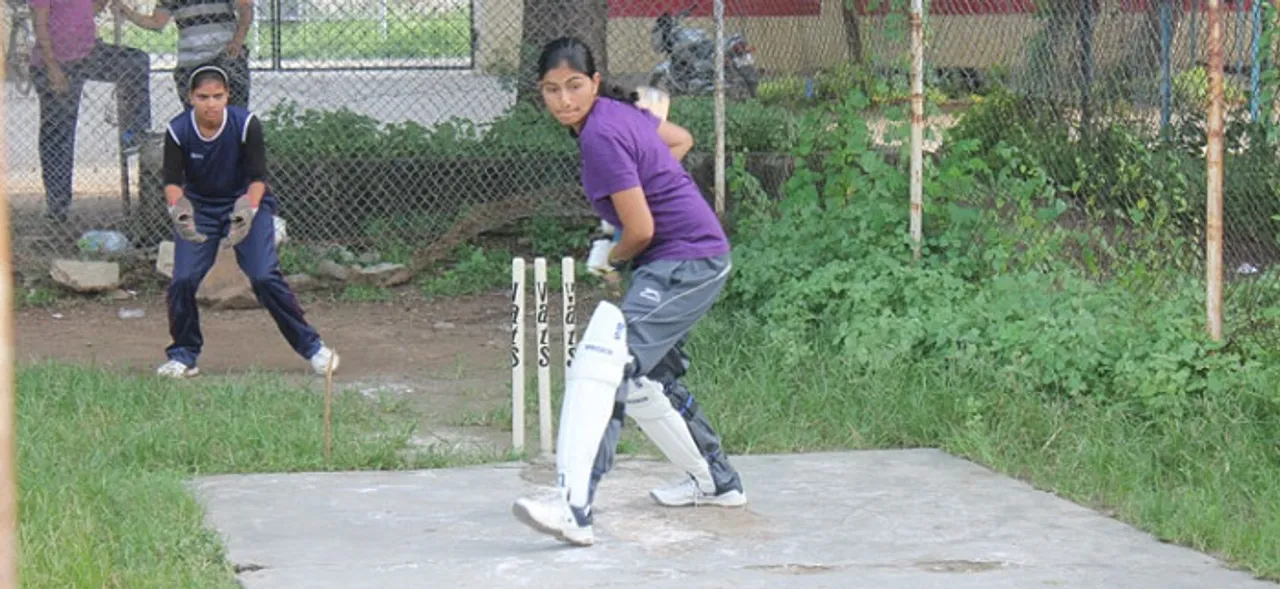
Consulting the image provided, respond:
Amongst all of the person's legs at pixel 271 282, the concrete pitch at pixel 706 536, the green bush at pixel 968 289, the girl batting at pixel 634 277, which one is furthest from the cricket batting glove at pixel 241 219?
the girl batting at pixel 634 277

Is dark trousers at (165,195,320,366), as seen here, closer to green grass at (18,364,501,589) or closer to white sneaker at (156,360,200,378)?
white sneaker at (156,360,200,378)

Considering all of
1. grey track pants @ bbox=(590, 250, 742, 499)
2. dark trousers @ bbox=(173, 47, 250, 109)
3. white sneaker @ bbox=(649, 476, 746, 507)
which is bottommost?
white sneaker @ bbox=(649, 476, 746, 507)

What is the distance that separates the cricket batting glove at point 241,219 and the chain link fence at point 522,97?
282 cm

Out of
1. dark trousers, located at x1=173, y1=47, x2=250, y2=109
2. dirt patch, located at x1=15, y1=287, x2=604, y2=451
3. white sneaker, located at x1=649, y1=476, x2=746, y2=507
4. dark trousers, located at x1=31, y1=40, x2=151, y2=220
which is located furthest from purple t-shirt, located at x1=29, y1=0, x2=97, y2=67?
white sneaker, located at x1=649, y1=476, x2=746, y2=507

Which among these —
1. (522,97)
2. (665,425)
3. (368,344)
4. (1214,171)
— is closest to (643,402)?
(665,425)

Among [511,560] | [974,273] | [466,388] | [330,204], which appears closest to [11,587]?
[511,560]

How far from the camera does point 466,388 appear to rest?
8.44 metres

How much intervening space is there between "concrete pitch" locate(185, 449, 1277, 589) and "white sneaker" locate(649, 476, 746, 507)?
4 cm

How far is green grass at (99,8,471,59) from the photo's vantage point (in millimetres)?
10984

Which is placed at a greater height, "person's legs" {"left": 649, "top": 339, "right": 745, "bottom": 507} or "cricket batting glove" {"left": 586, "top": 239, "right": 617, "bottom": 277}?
"cricket batting glove" {"left": 586, "top": 239, "right": 617, "bottom": 277}

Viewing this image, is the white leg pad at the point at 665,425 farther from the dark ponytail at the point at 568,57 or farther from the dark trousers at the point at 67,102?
the dark trousers at the point at 67,102

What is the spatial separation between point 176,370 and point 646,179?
12.1ft

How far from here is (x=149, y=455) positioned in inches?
264

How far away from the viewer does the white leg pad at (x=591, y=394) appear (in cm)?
530
